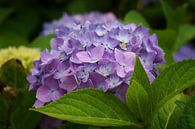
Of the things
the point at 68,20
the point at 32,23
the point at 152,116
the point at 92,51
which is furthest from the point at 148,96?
the point at 32,23

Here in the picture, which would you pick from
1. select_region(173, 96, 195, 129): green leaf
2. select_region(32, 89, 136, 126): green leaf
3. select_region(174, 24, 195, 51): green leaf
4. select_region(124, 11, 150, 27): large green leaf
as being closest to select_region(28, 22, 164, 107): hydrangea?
select_region(32, 89, 136, 126): green leaf

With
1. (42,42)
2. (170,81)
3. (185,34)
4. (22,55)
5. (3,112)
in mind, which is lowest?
(170,81)

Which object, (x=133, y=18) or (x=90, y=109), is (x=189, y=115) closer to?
(x=90, y=109)

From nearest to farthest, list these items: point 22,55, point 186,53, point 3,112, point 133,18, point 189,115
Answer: point 189,115
point 3,112
point 22,55
point 133,18
point 186,53

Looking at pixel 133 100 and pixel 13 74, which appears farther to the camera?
pixel 13 74

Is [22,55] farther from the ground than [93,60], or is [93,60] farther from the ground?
[22,55]

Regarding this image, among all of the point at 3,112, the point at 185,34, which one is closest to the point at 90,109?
the point at 3,112
